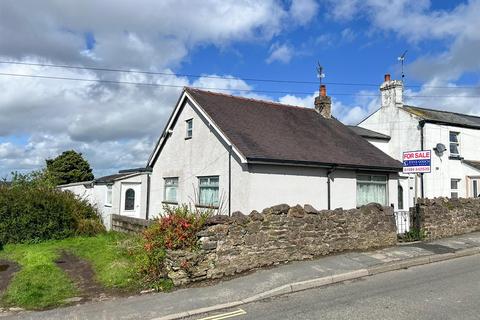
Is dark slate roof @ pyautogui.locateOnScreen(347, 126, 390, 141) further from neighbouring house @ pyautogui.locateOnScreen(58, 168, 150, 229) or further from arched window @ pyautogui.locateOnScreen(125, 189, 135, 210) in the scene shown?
arched window @ pyautogui.locateOnScreen(125, 189, 135, 210)

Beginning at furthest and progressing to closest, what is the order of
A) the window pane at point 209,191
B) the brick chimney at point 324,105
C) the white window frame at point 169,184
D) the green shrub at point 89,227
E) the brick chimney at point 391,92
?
the brick chimney at point 391,92, the brick chimney at point 324,105, the white window frame at point 169,184, the green shrub at point 89,227, the window pane at point 209,191

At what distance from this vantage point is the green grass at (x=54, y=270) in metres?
8.45

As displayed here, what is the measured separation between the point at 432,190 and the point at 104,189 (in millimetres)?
18499

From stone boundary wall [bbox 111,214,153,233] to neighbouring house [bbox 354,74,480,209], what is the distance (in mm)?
13254

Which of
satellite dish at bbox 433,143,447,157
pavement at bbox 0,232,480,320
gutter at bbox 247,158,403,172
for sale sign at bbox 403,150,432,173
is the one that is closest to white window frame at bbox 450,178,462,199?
satellite dish at bbox 433,143,447,157

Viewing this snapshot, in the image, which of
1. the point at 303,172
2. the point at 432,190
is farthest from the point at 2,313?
the point at 432,190

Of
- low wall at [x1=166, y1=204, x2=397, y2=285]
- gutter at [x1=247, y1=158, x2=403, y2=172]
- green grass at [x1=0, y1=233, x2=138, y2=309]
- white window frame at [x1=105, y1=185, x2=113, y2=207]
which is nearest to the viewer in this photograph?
green grass at [x1=0, y1=233, x2=138, y2=309]

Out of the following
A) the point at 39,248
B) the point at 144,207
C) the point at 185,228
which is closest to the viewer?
the point at 185,228

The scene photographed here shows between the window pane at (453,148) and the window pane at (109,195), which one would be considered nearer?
the window pane at (109,195)

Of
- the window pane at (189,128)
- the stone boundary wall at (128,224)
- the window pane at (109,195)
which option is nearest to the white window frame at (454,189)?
the window pane at (189,128)

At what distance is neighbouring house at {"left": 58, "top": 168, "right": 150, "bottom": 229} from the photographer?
21969 millimetres

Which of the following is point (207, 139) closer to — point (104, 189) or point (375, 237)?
point (375, 237)

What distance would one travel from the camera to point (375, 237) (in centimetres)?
1291

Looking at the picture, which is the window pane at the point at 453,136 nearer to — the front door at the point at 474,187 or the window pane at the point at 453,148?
the window pane at the point at 453,148
